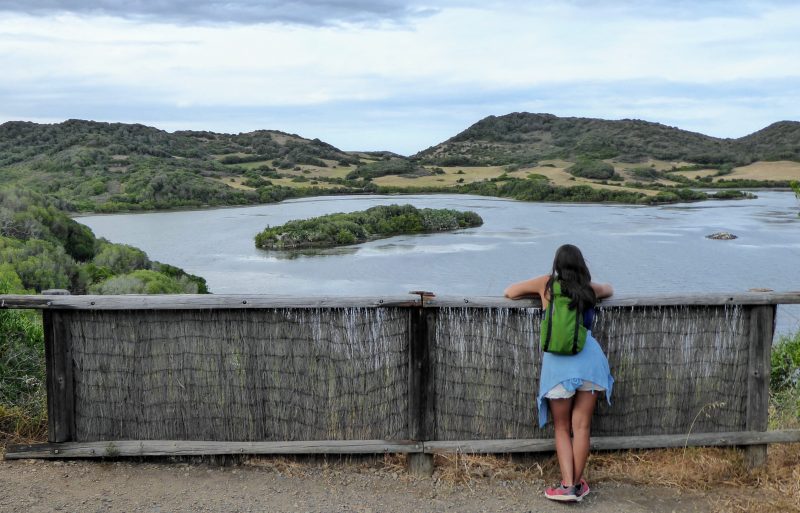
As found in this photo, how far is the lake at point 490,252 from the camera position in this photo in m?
18.7

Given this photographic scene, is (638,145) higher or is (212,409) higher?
(638,145)

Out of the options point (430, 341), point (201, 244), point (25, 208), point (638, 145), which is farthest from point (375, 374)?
point (638, 145)

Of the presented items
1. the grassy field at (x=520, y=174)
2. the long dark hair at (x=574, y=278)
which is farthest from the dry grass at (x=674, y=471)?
the grassy field at (x=520, y=174)

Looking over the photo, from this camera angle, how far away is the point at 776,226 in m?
31.1

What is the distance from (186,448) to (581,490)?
2.73 meters

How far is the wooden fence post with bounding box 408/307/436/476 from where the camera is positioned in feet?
17.7

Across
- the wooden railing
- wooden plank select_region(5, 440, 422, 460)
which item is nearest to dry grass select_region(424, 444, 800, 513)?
the wooden railing

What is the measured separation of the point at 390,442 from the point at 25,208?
1513 centimetres

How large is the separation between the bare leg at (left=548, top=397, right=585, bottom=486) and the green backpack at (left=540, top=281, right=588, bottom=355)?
0.36m

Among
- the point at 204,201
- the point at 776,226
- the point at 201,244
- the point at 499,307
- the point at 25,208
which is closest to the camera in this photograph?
the point at 499,307

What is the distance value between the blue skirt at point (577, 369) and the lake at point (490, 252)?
255 inches

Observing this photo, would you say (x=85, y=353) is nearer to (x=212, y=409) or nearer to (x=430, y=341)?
(x=212, y=409)

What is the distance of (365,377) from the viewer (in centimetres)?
546

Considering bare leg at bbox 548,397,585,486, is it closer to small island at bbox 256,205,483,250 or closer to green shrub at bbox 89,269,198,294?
green shrub at bbox 89,269,198,294
